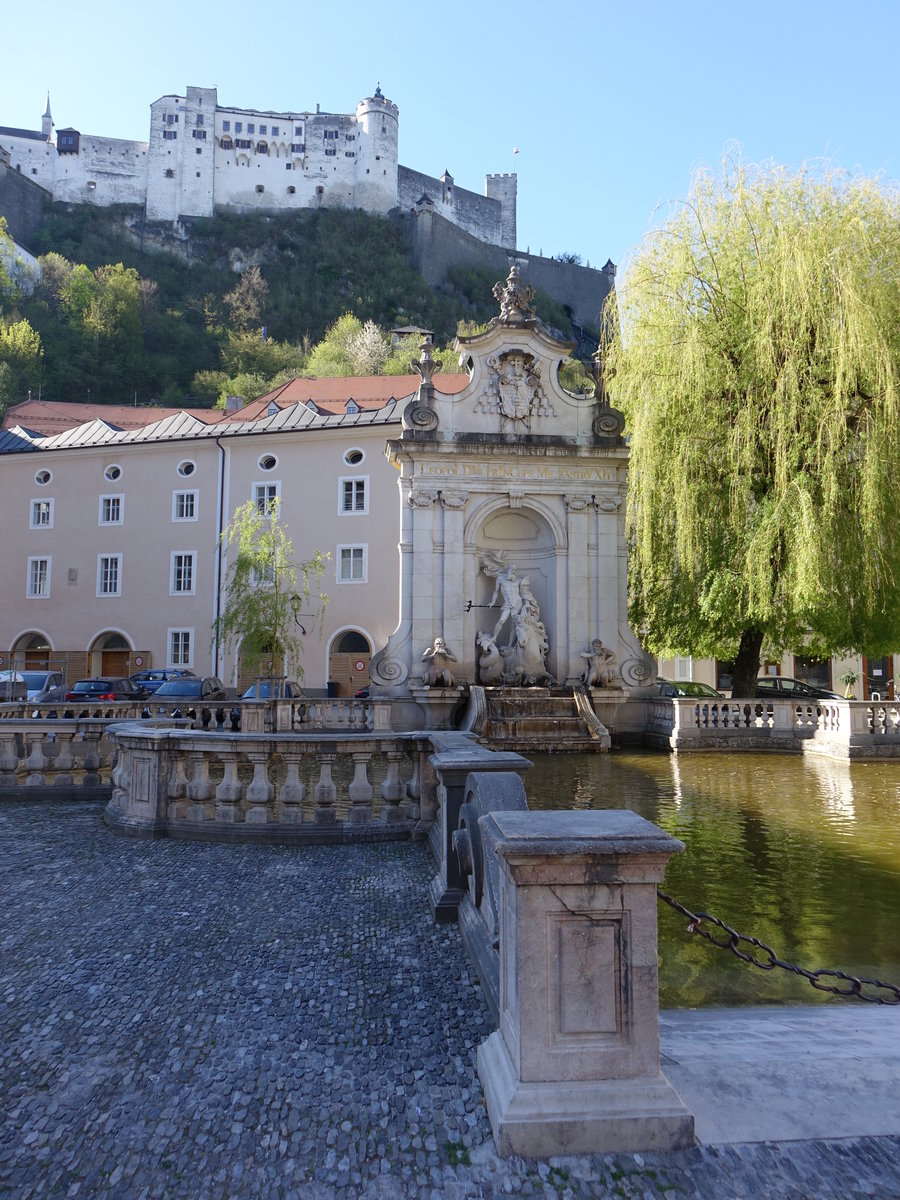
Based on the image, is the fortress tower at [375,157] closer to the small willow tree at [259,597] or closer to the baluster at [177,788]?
the small willow tree at [259,597]

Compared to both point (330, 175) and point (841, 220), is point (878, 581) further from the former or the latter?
point (330, 175)

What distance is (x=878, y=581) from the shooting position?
16672mm

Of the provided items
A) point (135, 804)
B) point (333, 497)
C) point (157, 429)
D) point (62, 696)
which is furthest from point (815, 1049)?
point (157, 429)

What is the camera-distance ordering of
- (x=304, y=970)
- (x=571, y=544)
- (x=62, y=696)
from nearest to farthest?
(x=304, y=970) < (x=571, y=544) < (x=62, y=696)

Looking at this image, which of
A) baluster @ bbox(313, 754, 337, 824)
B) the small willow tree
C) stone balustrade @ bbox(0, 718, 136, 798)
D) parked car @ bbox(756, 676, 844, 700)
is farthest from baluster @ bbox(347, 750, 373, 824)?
the small willow tree

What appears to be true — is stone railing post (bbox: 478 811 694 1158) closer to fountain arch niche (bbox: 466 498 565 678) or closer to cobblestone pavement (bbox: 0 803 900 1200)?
cobblestone pavement (bbox: 0 803 900 1200)

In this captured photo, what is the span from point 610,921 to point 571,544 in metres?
17.5

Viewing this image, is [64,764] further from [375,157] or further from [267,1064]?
[375,157]

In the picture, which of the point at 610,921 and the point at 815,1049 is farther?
the point at 815,1049

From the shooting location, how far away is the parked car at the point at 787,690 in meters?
24.0

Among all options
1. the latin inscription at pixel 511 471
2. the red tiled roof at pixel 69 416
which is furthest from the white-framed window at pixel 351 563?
the latin inscription at pixel 511 471

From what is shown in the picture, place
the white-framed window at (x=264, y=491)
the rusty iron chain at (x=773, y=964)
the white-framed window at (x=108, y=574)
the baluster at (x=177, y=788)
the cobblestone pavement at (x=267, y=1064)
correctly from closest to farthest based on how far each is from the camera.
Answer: the cobblestone pavement at (x=267, y=1064) < the rusty iron chain at (x=773, y=964) < the baluster at (x=177, y=788) < the white-framed window at (x=264, y=491) < the white-framed window at (x=108, y=574)

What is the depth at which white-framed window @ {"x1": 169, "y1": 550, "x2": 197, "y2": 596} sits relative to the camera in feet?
115

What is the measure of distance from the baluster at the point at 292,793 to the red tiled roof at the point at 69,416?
34.8 meters
